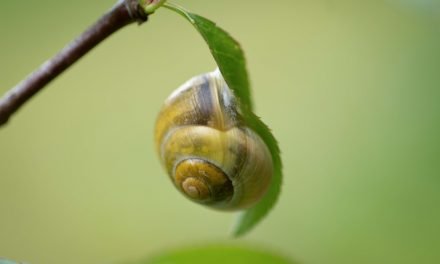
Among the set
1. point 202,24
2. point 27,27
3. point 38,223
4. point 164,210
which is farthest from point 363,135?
point 27,27

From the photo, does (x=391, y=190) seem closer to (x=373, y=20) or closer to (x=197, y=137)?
(x=373, y=20)

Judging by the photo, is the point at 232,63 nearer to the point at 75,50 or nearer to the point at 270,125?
the point at 75,50

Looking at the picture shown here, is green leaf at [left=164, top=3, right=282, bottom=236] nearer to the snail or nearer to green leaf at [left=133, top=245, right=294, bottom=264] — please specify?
the snail

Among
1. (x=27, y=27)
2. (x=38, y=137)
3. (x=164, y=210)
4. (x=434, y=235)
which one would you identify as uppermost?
(x=27, y=27)

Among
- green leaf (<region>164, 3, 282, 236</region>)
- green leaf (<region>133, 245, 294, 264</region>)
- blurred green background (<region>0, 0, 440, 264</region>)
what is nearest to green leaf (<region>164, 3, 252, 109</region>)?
green leaf (<region>164, 3, 282, 236</region>)

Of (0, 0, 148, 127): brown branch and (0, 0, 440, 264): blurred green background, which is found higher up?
(0, 0, 440, 264): blurred green background

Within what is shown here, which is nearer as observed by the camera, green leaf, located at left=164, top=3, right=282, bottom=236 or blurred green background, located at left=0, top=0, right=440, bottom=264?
green leaf, located at left=164, top=3, right=282, bottom=236

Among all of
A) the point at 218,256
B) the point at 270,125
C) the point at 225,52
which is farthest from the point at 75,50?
the point at 270,125
